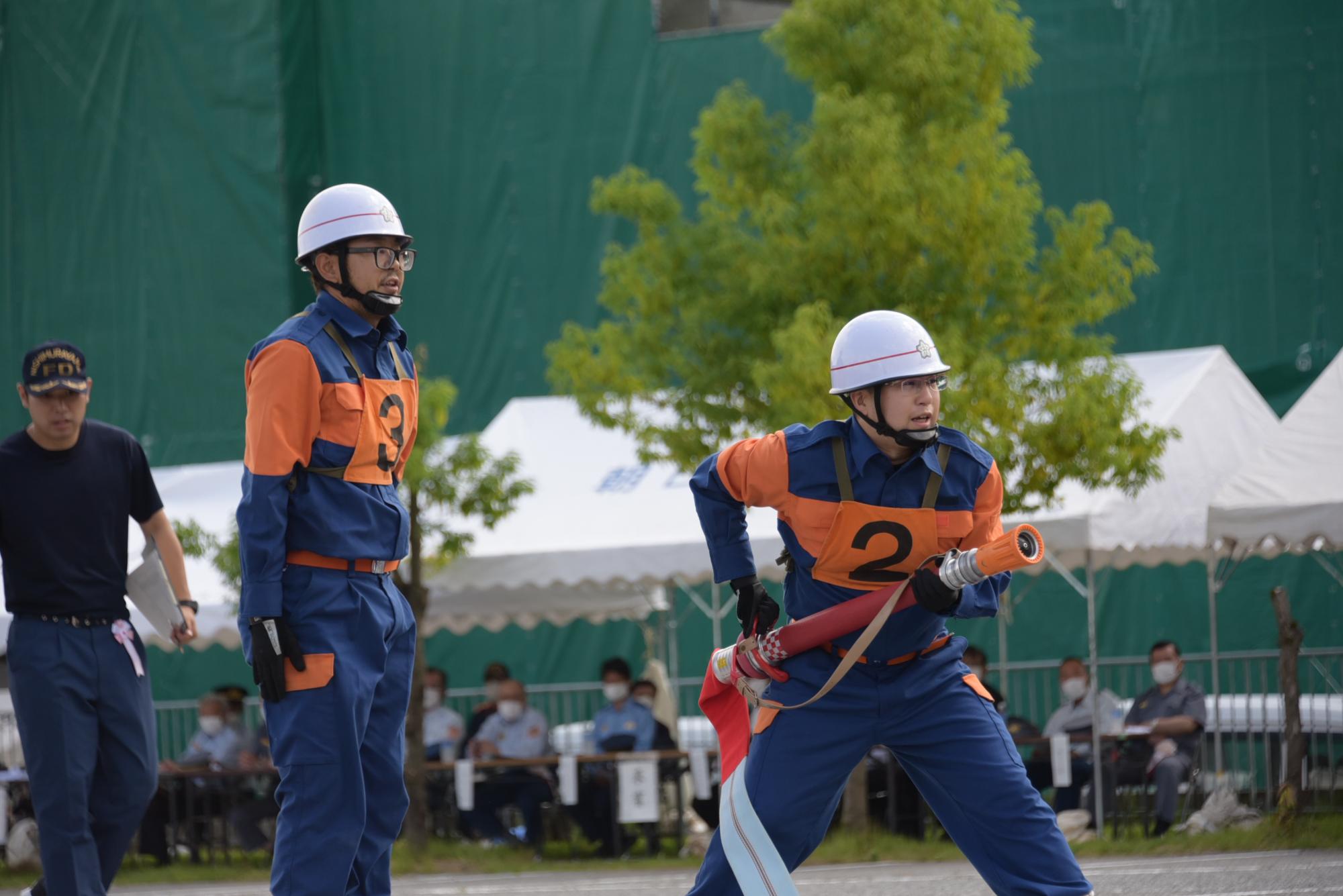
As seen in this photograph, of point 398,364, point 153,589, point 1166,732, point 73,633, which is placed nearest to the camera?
point 398,364

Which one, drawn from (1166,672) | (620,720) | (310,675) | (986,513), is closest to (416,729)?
(620,720)

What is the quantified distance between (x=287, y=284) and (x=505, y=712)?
381 inches

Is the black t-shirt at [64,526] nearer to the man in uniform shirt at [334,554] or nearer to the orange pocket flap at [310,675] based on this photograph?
the man in uniform shirt at [334,554]

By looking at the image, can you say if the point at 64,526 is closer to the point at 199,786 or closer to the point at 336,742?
the point at 336,742

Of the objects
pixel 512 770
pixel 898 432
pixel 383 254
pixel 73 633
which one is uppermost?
pixel 383 254

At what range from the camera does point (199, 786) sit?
15086mm

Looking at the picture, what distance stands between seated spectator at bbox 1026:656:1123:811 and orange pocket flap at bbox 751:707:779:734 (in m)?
7.56

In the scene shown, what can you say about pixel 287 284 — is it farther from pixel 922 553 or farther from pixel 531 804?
pixel 922 553

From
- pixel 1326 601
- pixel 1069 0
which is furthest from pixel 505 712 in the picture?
pixel 1069 0

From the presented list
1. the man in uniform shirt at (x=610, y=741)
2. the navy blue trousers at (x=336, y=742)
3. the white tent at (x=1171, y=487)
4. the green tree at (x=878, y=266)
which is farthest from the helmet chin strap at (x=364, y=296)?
the man in uniform shirt at (x=610, y=741)

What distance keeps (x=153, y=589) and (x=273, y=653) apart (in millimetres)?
2384

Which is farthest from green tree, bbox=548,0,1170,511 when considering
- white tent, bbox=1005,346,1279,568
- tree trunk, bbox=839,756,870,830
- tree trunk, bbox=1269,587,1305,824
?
tree trunk, bbox=839,756,870,830

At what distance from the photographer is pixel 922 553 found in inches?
212

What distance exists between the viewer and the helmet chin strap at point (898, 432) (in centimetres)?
Answer: 536
